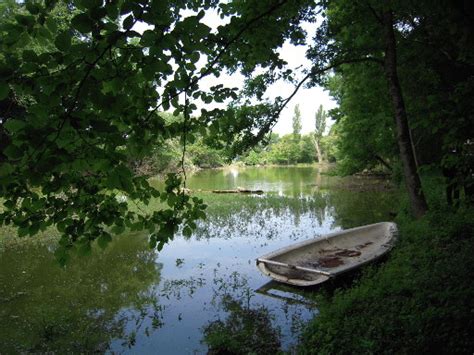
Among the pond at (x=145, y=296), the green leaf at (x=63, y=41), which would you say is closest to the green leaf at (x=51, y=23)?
the green leaf at (x=63, y=41)

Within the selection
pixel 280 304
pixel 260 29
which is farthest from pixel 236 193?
pixel 260 29

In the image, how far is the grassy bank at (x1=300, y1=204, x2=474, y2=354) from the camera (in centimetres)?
376

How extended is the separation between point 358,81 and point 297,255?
7623 mm

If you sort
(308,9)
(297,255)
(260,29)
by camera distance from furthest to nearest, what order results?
(297,255), (308,9), (260,29)

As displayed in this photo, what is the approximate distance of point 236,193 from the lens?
24766 mm

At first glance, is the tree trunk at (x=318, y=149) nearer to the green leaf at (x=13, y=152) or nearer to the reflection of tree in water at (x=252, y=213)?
the reflection of tree in water at (x=252, y=213)

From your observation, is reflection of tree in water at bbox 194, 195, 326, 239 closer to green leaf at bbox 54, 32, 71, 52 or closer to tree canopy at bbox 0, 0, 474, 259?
tree canopy at bbox 0, 0, 474, 259

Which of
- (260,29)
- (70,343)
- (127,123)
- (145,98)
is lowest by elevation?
(70,343)

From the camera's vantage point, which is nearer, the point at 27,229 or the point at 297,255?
the point at 27,229

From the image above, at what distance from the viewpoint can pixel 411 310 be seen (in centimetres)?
446

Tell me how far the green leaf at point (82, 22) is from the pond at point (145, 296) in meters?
5.56

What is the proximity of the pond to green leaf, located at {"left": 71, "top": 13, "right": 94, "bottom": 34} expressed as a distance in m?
5.56

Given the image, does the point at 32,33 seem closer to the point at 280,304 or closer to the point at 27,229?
the point at 27,229

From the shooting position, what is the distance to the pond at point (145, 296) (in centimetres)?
614
